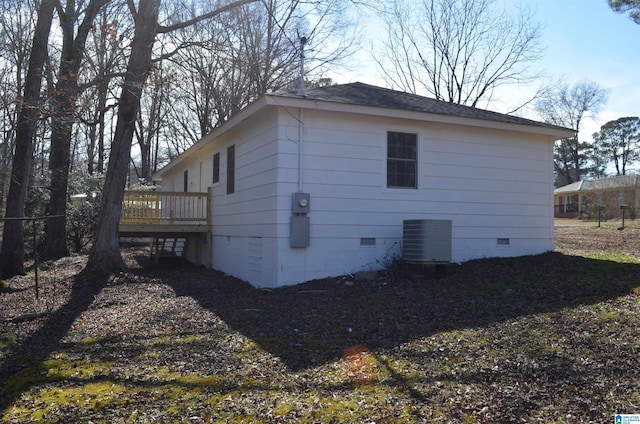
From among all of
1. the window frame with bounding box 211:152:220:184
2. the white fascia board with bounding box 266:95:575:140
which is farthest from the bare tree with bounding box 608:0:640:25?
the window frame with bounding box 211:152:220:184

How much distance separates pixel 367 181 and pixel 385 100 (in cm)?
180

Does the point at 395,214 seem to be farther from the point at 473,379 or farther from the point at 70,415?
the point at 70,415

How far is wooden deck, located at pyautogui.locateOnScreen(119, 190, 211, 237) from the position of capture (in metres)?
12.5

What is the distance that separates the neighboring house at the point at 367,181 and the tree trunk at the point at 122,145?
2047 mm

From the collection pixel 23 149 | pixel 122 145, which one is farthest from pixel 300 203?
pixel 23 149

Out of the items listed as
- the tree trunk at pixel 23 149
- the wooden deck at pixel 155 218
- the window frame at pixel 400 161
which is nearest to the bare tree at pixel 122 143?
the wooden deck at pixel 155 218

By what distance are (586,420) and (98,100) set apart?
1198 cm

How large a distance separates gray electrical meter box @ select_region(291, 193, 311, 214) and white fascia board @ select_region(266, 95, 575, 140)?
1564mm

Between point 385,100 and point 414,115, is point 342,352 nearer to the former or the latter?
point 414,115

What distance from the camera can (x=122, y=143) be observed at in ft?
37.6

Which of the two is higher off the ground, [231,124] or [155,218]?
[231,124]

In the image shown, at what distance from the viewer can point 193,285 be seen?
10398mm

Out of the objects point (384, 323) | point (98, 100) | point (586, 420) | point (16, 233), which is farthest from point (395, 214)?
point (16, 233)

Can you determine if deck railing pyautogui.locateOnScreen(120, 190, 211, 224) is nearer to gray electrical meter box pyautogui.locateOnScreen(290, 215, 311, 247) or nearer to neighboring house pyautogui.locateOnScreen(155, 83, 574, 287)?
neighboring house pyautogui.locateOnScreen(155, 83, 574, 287)
